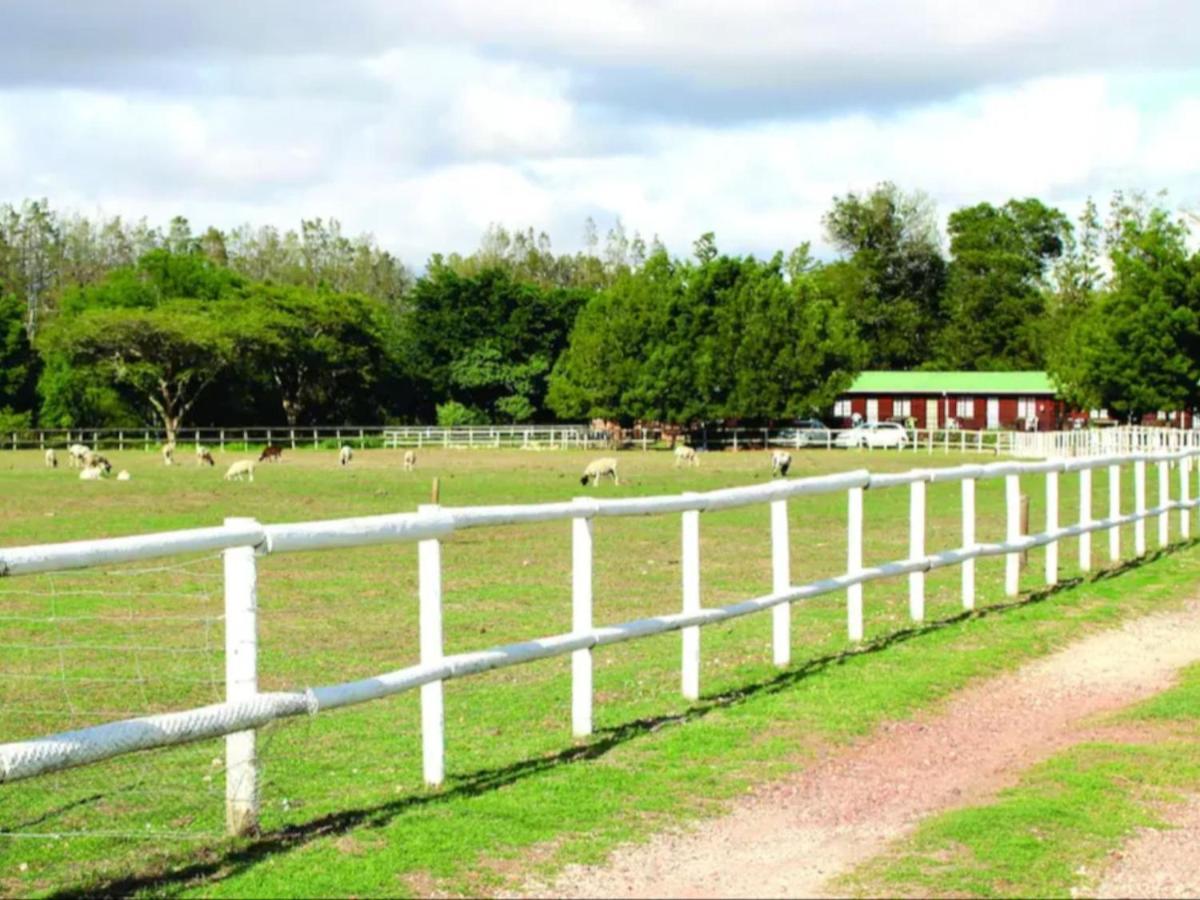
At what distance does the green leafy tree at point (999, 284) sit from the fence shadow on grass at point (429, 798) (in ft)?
365

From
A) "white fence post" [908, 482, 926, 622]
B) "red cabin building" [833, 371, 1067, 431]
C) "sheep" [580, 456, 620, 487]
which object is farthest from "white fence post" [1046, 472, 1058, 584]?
"red cabin building" [833, 371, 1067, 431]

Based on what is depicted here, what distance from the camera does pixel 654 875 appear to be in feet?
22.6

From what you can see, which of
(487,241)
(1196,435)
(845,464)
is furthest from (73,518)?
(487,241)

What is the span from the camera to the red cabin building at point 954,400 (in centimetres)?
10762

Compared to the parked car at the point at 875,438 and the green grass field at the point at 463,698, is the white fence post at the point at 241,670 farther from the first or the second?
the parked car at the point at 875,438

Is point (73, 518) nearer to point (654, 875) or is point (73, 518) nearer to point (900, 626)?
point (900, 626)

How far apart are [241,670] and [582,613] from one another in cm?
276

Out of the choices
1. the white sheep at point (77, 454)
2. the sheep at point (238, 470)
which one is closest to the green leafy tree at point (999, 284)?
the white sheep at point (77, 454)

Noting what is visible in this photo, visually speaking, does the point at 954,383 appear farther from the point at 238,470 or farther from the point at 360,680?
Result: the point at 360,680

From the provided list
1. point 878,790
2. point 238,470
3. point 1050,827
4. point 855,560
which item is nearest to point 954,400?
point 238,470

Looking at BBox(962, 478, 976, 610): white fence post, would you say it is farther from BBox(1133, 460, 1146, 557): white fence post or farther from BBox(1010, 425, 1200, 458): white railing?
BBox(1010, 425, 1200, 458): white railing

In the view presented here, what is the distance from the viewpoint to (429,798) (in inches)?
320

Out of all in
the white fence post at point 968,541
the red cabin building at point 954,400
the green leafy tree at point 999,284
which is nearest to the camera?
the white fence post at point 968,541

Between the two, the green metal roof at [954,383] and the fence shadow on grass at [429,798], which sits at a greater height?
the green metal roof at [954,383]
